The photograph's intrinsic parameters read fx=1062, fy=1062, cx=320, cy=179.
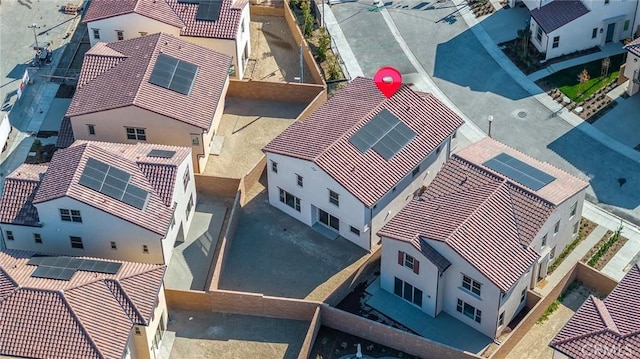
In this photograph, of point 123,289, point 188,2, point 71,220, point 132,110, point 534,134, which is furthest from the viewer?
point 188,2

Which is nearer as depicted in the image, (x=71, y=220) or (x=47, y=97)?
(x=71, y=220)

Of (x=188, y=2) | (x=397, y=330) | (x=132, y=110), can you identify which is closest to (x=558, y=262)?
(x=397, y=330)

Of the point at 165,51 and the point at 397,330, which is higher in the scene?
the point at 165,51

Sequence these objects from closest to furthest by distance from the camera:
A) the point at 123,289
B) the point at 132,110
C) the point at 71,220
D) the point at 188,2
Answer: the point at 123,289 < the point at 71,220 < the point at 132,110 < the point at 188,2

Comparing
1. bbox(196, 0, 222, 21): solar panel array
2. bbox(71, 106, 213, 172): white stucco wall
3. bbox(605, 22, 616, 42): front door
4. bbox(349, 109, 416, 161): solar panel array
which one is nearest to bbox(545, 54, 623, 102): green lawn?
bbox(605, 22, 616, 42): front door

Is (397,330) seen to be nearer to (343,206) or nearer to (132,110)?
(343,206)

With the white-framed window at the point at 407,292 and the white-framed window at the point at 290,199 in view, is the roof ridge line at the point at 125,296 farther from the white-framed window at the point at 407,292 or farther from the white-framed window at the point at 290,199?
the white-framed window at the point at 407,292
